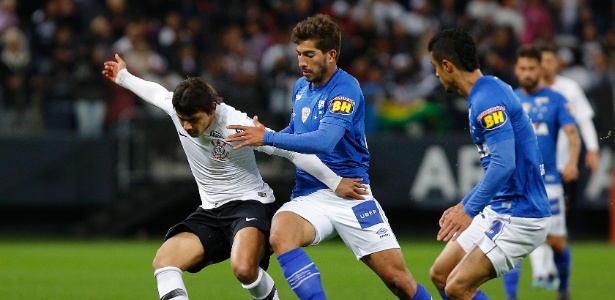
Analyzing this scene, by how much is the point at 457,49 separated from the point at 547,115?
356cm

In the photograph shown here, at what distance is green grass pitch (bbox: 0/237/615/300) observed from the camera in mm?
10250

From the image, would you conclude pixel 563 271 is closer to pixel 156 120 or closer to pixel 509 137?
pixel 509 137

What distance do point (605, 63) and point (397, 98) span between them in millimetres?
3791

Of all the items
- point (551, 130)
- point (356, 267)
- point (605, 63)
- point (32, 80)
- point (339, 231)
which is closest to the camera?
point (339, 231)

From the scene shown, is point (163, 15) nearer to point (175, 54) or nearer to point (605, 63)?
point (175, 54)

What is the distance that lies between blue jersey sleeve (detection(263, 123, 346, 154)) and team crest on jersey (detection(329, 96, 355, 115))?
0.14m

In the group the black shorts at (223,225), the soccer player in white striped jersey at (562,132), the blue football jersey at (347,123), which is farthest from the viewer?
the soccer player in white striped jersey at (562,132)

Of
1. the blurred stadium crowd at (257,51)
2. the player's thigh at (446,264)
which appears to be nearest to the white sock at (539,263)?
the player's thigh at (446,264)

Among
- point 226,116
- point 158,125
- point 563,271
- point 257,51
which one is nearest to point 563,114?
point 563,271

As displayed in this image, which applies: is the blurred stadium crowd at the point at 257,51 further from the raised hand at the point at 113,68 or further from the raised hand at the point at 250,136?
the raised hand at the point at 250,136

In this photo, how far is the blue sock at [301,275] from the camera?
6586mm

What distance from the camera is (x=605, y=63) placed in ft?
58.6

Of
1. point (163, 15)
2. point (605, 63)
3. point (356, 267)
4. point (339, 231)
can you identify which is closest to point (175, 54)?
point (163, 15)

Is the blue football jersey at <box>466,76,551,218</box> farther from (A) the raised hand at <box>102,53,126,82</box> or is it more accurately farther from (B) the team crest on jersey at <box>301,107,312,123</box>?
(A) the raised hand at <box>102,53,126,82</box>
